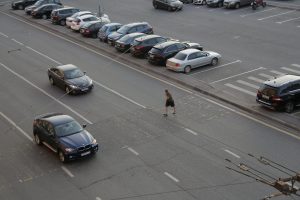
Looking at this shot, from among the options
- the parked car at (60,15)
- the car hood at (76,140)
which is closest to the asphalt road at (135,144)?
the car hood at (76,140)

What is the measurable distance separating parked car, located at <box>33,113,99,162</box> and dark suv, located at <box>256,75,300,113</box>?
32.0 ft

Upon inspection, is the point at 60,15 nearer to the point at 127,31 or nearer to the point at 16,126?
the point at 127,31

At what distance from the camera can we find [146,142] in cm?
2372

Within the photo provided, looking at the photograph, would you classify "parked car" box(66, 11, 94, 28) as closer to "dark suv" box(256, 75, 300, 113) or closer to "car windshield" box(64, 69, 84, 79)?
"car windshield" box(64, 69, 84, 79)

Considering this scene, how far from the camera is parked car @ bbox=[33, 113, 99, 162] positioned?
21.8 metres

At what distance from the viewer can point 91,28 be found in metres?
44.2

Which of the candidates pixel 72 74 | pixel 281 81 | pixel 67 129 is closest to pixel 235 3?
pixel 72 74

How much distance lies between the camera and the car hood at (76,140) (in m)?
21.9

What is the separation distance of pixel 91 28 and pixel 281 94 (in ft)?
73.7

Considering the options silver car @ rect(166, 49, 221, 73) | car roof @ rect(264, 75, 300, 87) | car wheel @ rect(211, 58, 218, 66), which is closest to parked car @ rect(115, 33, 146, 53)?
silver car @ rect(166, 49, 221, 73)

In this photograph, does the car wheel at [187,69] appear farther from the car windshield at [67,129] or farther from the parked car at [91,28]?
the parked car at [91,28]

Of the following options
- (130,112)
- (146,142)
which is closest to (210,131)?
(146,142)

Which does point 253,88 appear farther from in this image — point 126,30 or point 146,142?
A: point 126,30

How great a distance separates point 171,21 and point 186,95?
69.8ft
